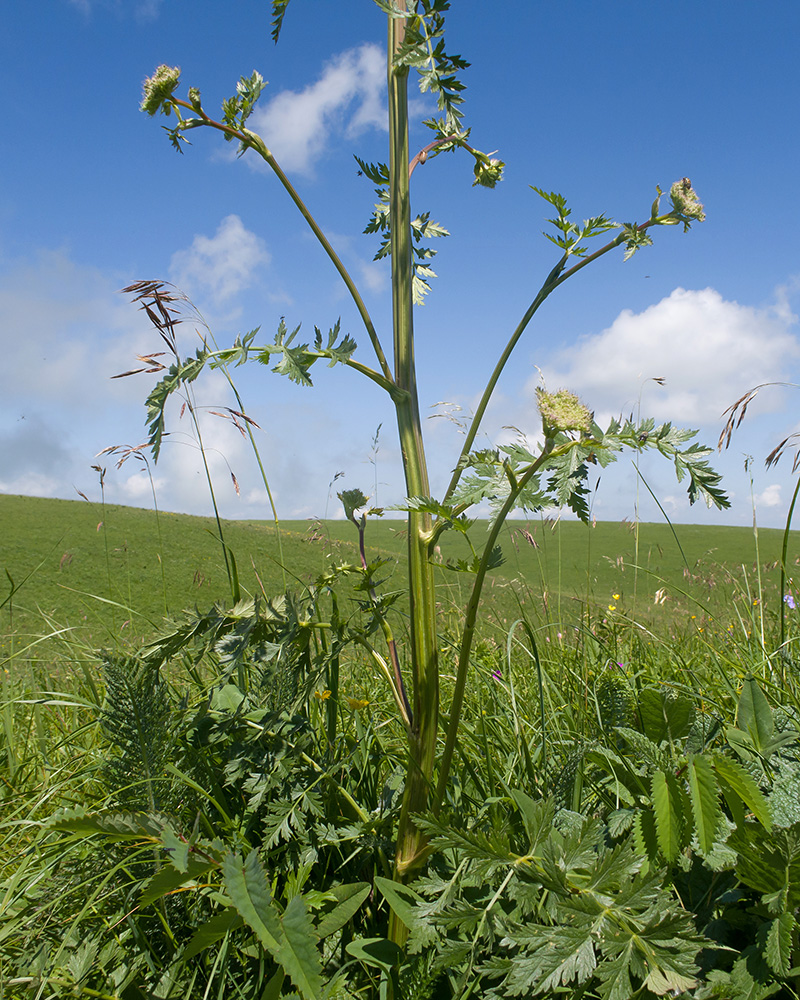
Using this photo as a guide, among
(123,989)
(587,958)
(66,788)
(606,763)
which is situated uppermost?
(606,763)

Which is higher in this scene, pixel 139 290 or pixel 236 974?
pixel 139 290

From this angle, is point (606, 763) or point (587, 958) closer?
point (587, 958)

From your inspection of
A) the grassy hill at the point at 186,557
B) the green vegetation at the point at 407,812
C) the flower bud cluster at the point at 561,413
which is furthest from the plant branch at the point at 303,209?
the grassy hill at the point at 186,557

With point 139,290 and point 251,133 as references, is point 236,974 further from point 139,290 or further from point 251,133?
point 139,290

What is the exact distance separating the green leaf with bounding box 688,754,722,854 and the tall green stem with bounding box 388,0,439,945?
47cm

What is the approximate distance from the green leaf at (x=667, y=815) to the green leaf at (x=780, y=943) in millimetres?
236

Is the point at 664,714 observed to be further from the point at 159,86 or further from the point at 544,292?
the point at 159,86

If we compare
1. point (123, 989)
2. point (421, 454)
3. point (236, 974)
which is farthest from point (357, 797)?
point (421, 454)

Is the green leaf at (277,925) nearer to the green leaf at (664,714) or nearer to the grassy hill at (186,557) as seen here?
the green leaf at (664,714)

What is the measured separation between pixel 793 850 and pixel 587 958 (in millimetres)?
441

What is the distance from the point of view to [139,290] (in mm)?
2289

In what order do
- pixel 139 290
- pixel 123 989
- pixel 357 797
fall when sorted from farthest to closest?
pixel 139 290 → pixel 357 797 → pixel 123 989

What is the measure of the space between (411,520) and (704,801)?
70cm

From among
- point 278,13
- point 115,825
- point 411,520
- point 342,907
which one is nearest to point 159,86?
point 278,13
